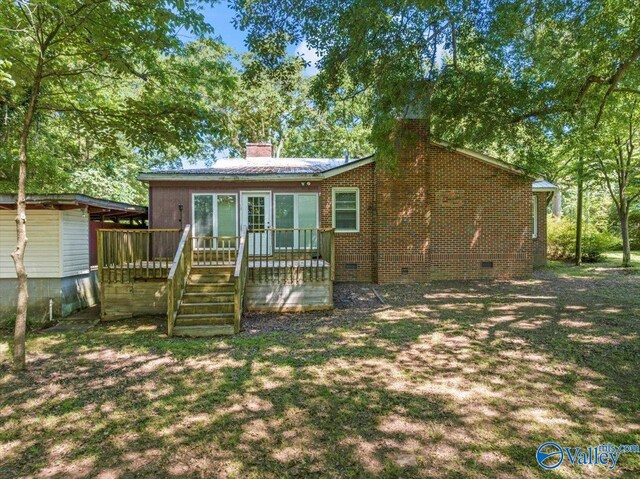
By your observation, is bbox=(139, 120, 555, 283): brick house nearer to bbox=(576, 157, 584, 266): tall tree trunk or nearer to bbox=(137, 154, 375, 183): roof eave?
bbox=(137, 154, 375, 183): roof eave

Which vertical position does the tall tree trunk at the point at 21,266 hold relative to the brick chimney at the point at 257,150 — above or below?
below

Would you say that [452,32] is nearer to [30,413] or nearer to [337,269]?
[337,269]

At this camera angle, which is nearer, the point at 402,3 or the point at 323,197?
the point at 402,3

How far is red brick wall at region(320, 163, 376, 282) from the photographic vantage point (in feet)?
35.7

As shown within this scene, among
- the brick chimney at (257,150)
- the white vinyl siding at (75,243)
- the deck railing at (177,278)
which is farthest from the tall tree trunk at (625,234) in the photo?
the white vinyl siding at (75,243)

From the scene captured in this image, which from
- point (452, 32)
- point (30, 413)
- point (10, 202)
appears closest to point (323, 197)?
point (452, 32)

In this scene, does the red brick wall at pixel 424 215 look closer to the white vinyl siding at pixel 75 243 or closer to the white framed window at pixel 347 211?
the white framed window at pixel 347 211

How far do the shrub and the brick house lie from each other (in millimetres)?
7268

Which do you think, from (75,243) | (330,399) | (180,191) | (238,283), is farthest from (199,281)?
(330,399)

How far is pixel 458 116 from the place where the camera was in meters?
9.77

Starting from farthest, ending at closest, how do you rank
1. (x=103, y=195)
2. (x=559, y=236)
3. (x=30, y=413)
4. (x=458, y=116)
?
(x=559, y=236) < (x=103, y=195) < (x=458, y=116) < (x=30, y=413)

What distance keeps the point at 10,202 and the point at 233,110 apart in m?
17.9

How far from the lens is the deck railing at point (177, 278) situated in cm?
612

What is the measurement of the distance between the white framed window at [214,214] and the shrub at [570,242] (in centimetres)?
1518
